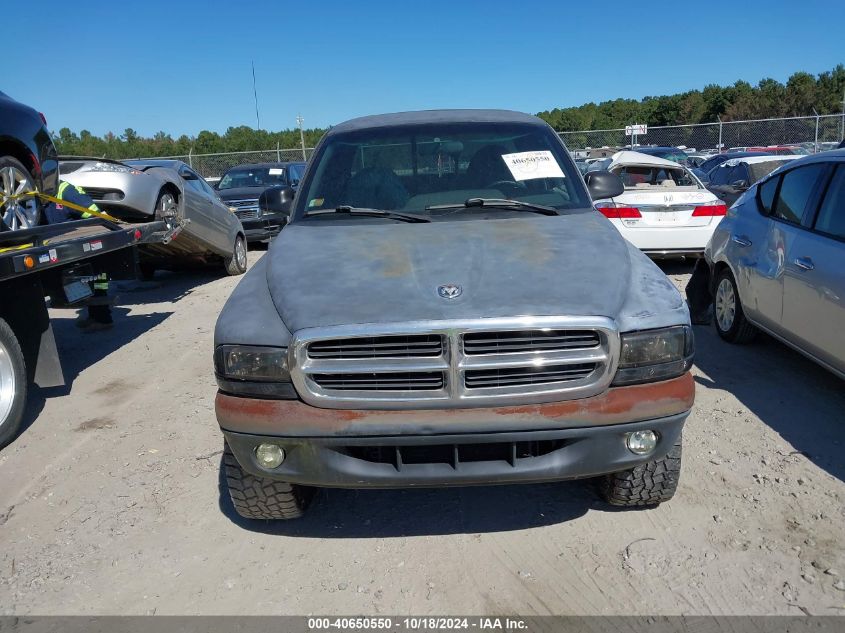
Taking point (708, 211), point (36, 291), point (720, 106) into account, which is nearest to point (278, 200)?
point (36, 291)

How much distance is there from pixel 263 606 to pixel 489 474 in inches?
41.8

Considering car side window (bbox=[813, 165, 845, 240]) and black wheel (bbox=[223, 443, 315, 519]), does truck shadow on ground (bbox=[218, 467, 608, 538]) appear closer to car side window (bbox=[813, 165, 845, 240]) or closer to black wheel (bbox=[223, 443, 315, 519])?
black wheel (bbox=[223, 443, 315, 519])

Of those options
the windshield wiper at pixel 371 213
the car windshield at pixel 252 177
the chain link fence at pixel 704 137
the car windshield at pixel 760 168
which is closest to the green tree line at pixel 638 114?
the chain link fence at pixel 704 137

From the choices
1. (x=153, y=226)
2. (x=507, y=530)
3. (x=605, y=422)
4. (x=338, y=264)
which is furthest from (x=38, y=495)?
(x=153, y=226)

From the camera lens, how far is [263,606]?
2.88 metres

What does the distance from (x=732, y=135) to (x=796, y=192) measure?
2748cm

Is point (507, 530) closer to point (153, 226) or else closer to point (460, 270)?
point (460, 270)

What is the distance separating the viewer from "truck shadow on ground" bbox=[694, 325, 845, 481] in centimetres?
423

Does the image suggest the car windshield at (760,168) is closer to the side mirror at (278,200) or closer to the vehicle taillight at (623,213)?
the vehicle taillight at (623,213)

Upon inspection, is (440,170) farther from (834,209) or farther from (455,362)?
(834,209)

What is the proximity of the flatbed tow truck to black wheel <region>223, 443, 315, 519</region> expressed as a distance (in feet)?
7.22

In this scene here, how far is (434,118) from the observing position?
4.66 meters

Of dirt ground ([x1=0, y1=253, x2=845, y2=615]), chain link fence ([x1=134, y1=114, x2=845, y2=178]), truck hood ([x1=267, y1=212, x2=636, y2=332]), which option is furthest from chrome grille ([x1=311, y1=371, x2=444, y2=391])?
chain link fence ([x1=134, y1=114, x2=845, y2=178])

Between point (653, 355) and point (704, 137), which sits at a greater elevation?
point (704, 137)
